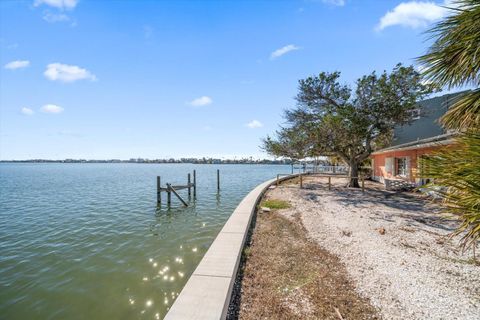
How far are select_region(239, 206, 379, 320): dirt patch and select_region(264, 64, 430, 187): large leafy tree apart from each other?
32.2 ft

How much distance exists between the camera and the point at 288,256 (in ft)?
18.5

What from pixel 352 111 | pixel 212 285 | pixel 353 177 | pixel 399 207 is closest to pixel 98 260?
pixel 212 285

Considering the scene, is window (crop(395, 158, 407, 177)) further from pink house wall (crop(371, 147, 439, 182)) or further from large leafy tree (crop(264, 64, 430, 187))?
large leafy tree (crop(264, 64, 430, 187))

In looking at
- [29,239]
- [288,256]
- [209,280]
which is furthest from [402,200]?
[29,239]

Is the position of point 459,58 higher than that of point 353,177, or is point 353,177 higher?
point 459,58

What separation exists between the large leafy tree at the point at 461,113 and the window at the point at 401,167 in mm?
15524

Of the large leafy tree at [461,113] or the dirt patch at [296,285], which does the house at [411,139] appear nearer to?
the dirt patch at [296,285]

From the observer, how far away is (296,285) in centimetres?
436

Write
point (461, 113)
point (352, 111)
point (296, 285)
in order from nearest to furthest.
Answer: point (461, 113) → point (296, 285) → point (352, 111)

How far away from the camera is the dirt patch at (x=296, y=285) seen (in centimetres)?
363

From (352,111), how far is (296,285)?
39.9ft

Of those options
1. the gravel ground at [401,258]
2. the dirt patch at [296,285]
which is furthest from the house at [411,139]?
the dirt patch at [296,285]

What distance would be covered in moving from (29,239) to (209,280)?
883 cm

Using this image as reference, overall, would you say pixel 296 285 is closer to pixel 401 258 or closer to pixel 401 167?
pixel 401 258
